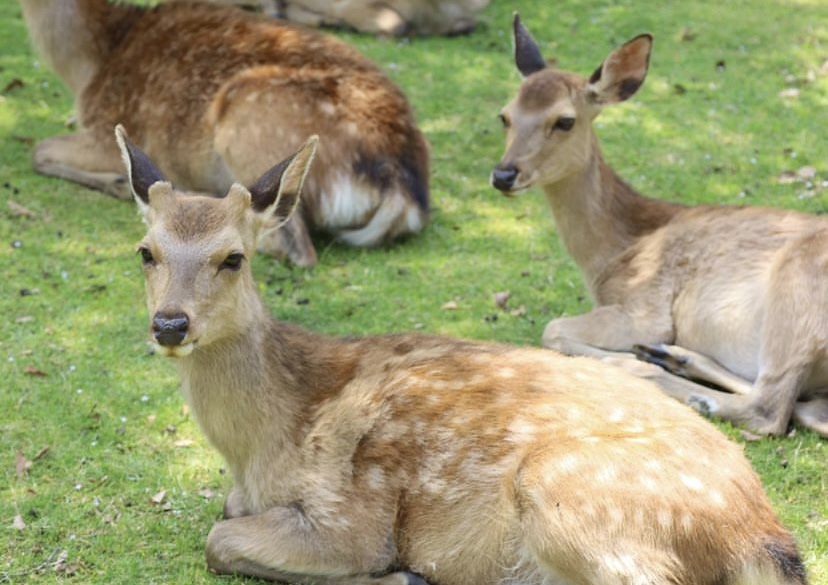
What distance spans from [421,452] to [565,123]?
131 inches

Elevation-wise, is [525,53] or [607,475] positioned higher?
[525,53]

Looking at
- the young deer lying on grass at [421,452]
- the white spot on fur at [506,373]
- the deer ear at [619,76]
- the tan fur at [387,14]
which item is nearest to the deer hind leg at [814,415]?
the young deer lying on grass at [421,452]

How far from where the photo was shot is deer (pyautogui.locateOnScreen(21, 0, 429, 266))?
9.05 metres

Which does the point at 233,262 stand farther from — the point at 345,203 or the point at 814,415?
the point at 345,203

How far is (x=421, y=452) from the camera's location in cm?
514

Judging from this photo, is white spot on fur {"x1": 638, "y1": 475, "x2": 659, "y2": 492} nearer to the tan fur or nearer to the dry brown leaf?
the dry brown leaf

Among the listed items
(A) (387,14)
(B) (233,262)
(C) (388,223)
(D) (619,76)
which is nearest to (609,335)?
(D) (619,76)

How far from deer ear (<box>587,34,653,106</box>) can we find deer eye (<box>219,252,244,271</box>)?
3.38m

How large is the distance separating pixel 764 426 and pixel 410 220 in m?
3.30

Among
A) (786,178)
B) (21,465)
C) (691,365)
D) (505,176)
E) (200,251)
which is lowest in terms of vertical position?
(21,465)

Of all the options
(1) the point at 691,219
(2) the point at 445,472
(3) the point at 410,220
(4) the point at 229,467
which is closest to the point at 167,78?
(3) the point at 410,220

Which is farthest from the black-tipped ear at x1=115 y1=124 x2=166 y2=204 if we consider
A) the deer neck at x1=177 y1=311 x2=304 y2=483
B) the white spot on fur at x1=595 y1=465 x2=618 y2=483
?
the white spot on fur at x1=595 y1=465 x2=618 y2=483

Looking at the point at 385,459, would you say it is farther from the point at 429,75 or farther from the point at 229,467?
the point at 429,75

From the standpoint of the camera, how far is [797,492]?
6.01 meters
